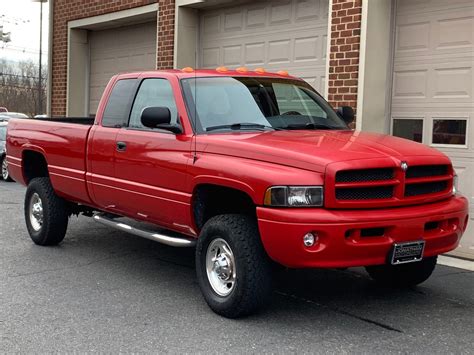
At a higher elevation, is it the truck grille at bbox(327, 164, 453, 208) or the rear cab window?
the rear cab window

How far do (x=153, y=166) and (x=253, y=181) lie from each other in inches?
51.5

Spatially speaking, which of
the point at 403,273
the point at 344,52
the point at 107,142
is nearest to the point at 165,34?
the point at 344,52

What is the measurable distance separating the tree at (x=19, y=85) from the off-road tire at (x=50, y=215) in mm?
57932

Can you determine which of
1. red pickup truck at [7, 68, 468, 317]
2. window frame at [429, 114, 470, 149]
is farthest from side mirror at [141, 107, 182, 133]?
window frame at [429, 114, 470, 149]

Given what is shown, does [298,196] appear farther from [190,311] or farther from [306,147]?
[190,311]

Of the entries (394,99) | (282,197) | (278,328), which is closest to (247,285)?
(278,328)

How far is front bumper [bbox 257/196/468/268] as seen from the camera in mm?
4199

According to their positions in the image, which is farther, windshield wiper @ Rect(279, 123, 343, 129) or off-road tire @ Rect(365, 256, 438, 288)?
off-road tire @ Rect(365, 256, 438, 288)

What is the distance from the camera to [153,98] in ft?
19.3

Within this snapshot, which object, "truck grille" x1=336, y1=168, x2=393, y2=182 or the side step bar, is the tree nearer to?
the side step bar

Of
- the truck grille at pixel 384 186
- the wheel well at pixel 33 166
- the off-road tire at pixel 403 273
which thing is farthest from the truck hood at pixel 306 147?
the wheel well at pixel 33 166

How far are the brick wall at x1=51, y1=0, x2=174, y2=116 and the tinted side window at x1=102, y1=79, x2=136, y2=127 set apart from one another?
534 cm

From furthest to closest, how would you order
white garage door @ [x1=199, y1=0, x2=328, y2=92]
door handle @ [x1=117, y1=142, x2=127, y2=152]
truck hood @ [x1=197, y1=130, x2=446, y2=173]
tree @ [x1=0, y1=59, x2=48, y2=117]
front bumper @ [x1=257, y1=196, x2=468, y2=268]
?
tree @ [x1=0, y1=59, x2=48, y2=117] < white garage door @ [x1=199, y1=0, x2=328, y2=92] < door handle @ [x1=117, y1=142, x2=127, y2=152] < truck hood @ [x1=197, y1=130, x2=446, y2=173] < front bumper @ [x1=257, y1=196, x2=468, y2=268]

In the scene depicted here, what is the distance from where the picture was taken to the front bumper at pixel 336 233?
13.8 ft
